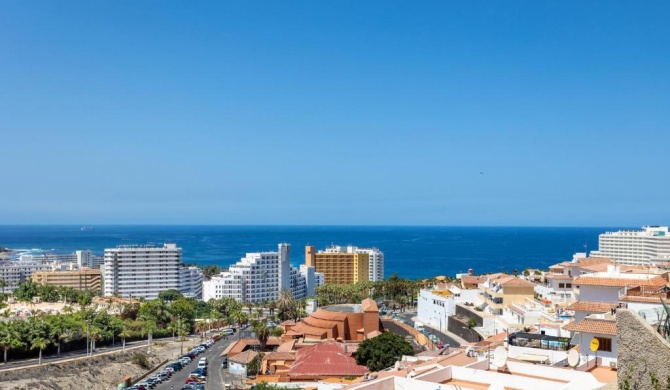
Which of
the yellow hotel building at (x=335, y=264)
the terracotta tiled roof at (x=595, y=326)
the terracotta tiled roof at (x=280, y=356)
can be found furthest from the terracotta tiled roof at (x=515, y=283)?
the yellow hotel building at (x=335, y=264)

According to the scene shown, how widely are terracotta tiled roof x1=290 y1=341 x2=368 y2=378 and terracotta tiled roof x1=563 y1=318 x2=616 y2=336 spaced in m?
21.1

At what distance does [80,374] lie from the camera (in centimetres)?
4891

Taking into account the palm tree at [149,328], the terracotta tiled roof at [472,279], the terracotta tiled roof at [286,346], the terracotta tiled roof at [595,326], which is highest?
the terracotta tiled roof at [595,326]

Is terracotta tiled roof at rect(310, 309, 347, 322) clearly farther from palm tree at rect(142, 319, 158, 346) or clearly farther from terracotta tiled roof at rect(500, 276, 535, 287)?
palm tree at rect(142, 319, 158, 346)

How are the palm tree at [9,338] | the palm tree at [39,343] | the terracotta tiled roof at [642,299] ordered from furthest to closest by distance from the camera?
the palm tree at [39,343] < the palm tree at [9,338] < the terracotta tiled roof at [642,299]

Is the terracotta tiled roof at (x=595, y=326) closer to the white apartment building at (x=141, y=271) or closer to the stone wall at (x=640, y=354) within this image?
the stone wall at (x=640, y=354)

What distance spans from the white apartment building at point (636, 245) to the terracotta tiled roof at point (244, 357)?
98.3 metres

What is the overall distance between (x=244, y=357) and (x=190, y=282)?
288 ft

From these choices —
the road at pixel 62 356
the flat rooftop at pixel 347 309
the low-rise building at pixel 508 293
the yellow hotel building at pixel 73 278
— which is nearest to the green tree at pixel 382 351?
the flat rooftop at pixel 347 309

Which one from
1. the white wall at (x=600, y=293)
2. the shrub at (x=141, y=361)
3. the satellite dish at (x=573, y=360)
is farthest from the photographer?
the shrub at (x=141, y=361)

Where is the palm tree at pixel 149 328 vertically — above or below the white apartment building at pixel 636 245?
below

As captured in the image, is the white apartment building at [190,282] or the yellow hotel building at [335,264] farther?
the yellow hotel building at [335,264]

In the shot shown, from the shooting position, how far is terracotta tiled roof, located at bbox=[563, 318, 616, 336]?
77.1 ft

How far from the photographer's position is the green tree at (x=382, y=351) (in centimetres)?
4344
